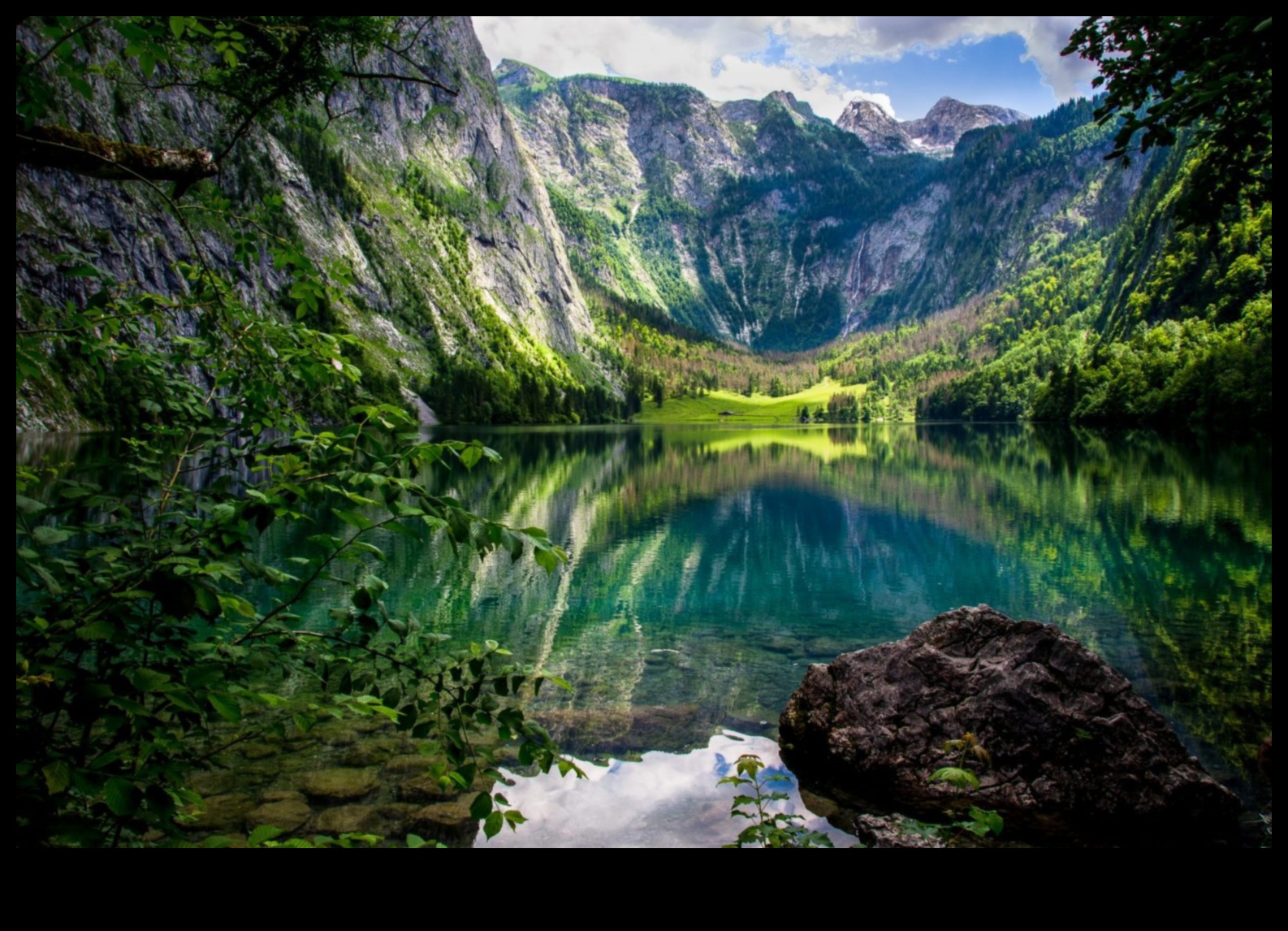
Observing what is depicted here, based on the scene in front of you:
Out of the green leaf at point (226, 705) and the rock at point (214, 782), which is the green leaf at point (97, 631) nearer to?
the green leaf at point (226, 705)

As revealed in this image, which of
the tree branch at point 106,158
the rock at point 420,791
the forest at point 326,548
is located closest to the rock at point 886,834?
the forest at point 326,548

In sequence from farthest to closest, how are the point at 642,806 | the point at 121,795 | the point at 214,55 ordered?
the point at 642,806
the point at 214,55
the point at 121,795

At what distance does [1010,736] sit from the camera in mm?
10352

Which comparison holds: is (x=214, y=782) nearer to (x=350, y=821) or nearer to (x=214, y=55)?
(x=350, y=821)

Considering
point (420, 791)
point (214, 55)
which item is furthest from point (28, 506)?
point (420, 791)

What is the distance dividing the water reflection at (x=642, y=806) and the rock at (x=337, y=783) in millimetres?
1858

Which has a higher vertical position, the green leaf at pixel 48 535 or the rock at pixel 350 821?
the green leaf at pixel 48 535

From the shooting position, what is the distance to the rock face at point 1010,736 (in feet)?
30.9

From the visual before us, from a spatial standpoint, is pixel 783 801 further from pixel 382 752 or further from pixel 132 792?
pixel 132 792

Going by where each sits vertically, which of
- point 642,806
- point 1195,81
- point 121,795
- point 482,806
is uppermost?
point 1195,81

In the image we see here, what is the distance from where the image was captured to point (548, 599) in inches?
907

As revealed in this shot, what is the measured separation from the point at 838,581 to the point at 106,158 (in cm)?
2488

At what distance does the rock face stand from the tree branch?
10.1 m
